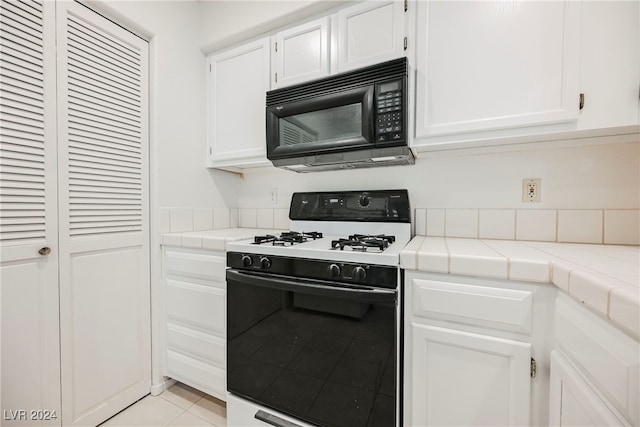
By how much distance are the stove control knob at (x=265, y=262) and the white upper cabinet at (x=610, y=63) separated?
1.33 metres

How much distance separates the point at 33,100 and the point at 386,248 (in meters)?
1.61

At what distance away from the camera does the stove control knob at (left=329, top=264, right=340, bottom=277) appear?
99 cm

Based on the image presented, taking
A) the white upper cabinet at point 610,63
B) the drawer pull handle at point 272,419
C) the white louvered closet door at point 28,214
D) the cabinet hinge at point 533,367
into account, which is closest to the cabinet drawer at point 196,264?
the white louvered closet door at point 28,214

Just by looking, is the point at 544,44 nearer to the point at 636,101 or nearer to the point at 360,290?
the point at 636,101

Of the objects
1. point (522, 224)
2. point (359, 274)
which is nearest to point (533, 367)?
point (359, 274)

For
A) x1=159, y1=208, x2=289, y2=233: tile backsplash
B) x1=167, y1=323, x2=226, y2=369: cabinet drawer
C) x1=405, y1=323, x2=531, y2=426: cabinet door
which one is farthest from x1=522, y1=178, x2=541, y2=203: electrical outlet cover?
x1=167, y1=323, x2=226, y2=369: cabinet drawer

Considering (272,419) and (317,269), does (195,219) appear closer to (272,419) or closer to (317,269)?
(317,269)

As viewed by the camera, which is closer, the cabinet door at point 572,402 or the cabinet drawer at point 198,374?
the cabinet door at point 572,402

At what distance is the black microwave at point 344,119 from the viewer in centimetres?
115

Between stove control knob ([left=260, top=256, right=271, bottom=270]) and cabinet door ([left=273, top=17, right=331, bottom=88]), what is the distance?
0.99m

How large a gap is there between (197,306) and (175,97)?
1.27 m

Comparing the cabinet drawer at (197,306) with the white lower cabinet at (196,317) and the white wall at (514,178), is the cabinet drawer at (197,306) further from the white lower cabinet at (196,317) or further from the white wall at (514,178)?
the white wall at (514,178)

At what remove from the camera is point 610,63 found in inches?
36.6

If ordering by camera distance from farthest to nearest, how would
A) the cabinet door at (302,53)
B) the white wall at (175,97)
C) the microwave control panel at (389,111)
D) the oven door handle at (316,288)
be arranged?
1. the white wall at (175,97)
2. the cabinet door at (302,53)
3. the microwave control panel at (389,111)
4. the oven door handle at (316,288)
